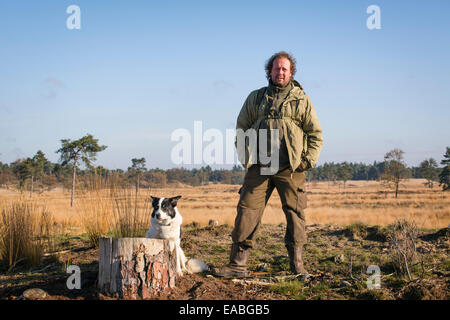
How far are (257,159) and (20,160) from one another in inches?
1240

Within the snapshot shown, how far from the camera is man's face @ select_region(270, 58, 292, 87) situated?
4324 millimetres

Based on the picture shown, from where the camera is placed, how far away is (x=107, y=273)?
3.41 m

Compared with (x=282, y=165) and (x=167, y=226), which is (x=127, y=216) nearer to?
(x=167, y=226)

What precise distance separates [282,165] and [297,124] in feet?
1.90

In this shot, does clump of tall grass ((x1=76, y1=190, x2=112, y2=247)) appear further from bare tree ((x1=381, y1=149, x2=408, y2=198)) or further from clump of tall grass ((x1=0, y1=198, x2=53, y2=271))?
bare tree ((x1=381, y1=149, x2=408, y2=198))

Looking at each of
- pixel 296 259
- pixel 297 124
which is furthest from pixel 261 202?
pixel 297 124

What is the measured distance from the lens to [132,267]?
3334 millimetres

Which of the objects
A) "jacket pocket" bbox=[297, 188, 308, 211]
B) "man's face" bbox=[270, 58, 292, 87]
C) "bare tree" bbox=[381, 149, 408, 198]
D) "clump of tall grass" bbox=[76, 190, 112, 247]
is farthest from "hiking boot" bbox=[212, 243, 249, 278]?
"bare tree" bbox=[381, 149, 408, 198]

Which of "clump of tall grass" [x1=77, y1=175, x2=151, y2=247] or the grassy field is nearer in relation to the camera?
the grassy field

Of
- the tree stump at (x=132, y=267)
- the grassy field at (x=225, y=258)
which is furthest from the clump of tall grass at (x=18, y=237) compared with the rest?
the tree stump at (x=132, y=267)

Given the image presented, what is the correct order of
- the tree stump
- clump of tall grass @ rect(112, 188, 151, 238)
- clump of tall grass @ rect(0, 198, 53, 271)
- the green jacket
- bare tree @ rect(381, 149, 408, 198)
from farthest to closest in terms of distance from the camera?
1. bare tree @ rect(381, 149, 408, 198)
2. clump of tall grass @ rect(112, 188, 151, 238)
3. clump of tall grass @ rect(0, 198, 53, 271)
4. the green jacket
5. the tree stump

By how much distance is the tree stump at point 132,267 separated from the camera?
334cm

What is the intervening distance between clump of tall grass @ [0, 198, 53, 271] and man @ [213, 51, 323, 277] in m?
3.20
